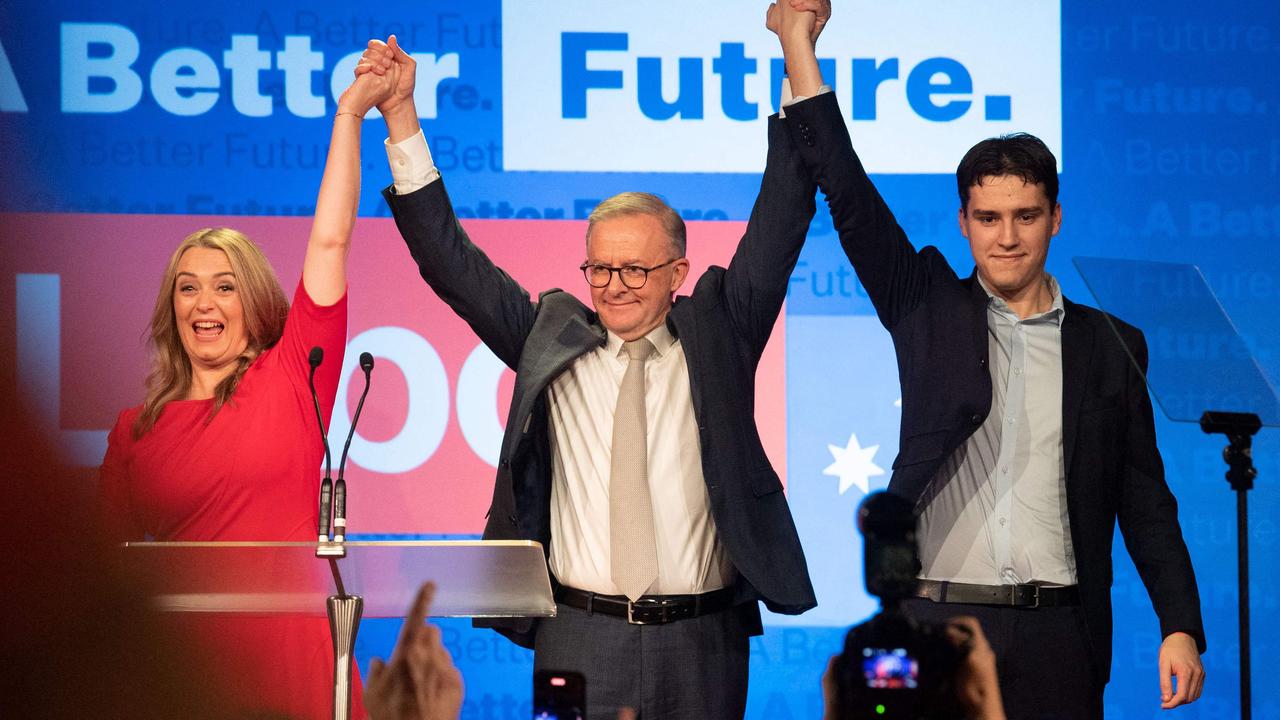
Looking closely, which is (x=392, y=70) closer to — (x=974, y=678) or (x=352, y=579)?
(x=352, y=579)

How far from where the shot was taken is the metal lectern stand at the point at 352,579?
6.02ft

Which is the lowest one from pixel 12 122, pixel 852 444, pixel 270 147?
pixel 852 444

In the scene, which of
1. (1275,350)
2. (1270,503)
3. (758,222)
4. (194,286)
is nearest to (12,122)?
(758,222)

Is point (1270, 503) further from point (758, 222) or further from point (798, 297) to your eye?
point (758, 222)

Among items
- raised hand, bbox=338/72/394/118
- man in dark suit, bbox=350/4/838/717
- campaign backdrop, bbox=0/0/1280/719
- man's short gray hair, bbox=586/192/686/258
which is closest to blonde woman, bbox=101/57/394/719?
raised hand, bbox=338/72/394/118

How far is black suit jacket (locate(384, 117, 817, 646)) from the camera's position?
2.53 m

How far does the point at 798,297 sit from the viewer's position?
4.12 metres

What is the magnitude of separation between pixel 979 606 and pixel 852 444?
1563mm

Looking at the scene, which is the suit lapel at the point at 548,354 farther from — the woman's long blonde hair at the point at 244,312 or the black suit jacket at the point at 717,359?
the woman's long blonde hair at the point at 244,312

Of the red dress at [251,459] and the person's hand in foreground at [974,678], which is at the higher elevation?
the red dress at [251,459]

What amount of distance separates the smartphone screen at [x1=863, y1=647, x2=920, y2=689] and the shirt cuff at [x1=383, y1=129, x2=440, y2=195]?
1459mm

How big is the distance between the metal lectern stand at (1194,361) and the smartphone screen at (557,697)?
1306mm

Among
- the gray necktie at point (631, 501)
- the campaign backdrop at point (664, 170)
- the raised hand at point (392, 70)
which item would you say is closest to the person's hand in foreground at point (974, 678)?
the gray necktie at point (631, 501)

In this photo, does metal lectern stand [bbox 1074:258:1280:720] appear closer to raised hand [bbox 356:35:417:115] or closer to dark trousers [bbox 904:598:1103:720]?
dark trousers [bbox 904:598:1103:720]
